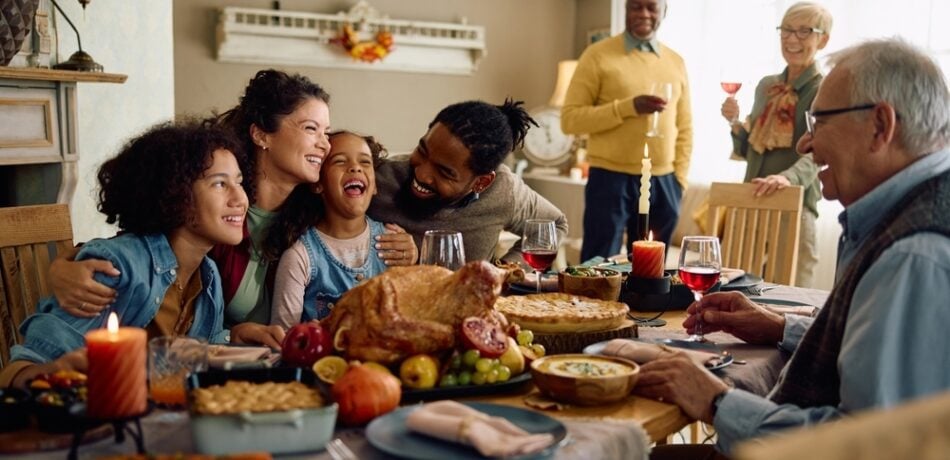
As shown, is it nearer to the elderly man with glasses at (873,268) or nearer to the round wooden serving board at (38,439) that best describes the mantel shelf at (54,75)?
the round wooden serving board at (38,439)

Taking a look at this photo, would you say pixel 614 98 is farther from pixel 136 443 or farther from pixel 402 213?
pixel 136 443

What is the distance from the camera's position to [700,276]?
196 centimetres

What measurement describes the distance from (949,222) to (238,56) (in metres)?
4.85

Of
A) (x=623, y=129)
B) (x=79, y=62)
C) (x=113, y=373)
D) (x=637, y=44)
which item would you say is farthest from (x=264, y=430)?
(x=637, y=44)

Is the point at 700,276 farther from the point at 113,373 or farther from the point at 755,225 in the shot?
the point at 755,225

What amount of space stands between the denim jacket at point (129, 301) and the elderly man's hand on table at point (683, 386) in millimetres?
940

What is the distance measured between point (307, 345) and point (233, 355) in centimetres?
15

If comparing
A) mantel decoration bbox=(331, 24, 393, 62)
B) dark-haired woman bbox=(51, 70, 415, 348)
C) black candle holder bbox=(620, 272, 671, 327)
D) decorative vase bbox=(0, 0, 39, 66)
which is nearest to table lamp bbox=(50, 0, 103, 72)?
decorative vase bbox=(0, 0, 39, 66)

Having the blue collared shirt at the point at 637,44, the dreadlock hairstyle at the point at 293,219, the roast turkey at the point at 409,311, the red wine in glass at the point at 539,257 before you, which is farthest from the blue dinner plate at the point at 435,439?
the blue collared shirt at the point at 637,44

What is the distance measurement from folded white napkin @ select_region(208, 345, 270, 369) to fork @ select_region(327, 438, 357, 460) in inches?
14.2

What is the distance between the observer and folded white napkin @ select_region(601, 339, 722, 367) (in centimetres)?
163

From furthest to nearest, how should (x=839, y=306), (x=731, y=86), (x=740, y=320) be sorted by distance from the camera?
(x=731, y=86), (x=740, y=320), (x=839, y=306)

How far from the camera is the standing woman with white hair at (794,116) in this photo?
3889 millimetres

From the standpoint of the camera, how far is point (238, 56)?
5.60m
